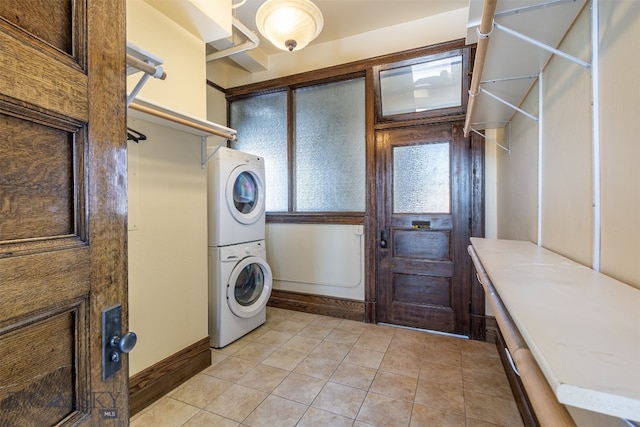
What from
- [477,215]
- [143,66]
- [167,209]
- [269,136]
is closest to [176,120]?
[167,209]

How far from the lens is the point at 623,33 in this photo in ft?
2.63

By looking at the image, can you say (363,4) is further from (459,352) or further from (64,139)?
(459,352)

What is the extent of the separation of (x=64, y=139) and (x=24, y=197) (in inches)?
5.3

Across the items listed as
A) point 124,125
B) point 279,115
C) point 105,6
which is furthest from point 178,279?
point 279,115

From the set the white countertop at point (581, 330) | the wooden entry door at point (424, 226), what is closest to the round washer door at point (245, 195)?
the wooden entry door at point (424, 226)

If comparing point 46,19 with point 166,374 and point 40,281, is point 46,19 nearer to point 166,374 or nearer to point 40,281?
point 40,281

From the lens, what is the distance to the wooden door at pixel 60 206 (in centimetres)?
48

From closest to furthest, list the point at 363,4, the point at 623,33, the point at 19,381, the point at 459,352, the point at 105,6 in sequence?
1. the point at 19,381
2. the point at 105,6
3. the point at 623,33
4. the point at 459,352
5. the point at 363,4

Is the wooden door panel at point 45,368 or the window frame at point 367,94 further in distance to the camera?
the window frame at point 367,94

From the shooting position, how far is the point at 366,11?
2.73 m

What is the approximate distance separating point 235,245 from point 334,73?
6.72ft

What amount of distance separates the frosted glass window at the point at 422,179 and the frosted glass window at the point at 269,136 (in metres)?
1.30

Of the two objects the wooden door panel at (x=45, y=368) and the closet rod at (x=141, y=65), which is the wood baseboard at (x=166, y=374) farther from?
the closet rod at (x=141, y=65)

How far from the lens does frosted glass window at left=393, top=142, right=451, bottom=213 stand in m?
2.78
